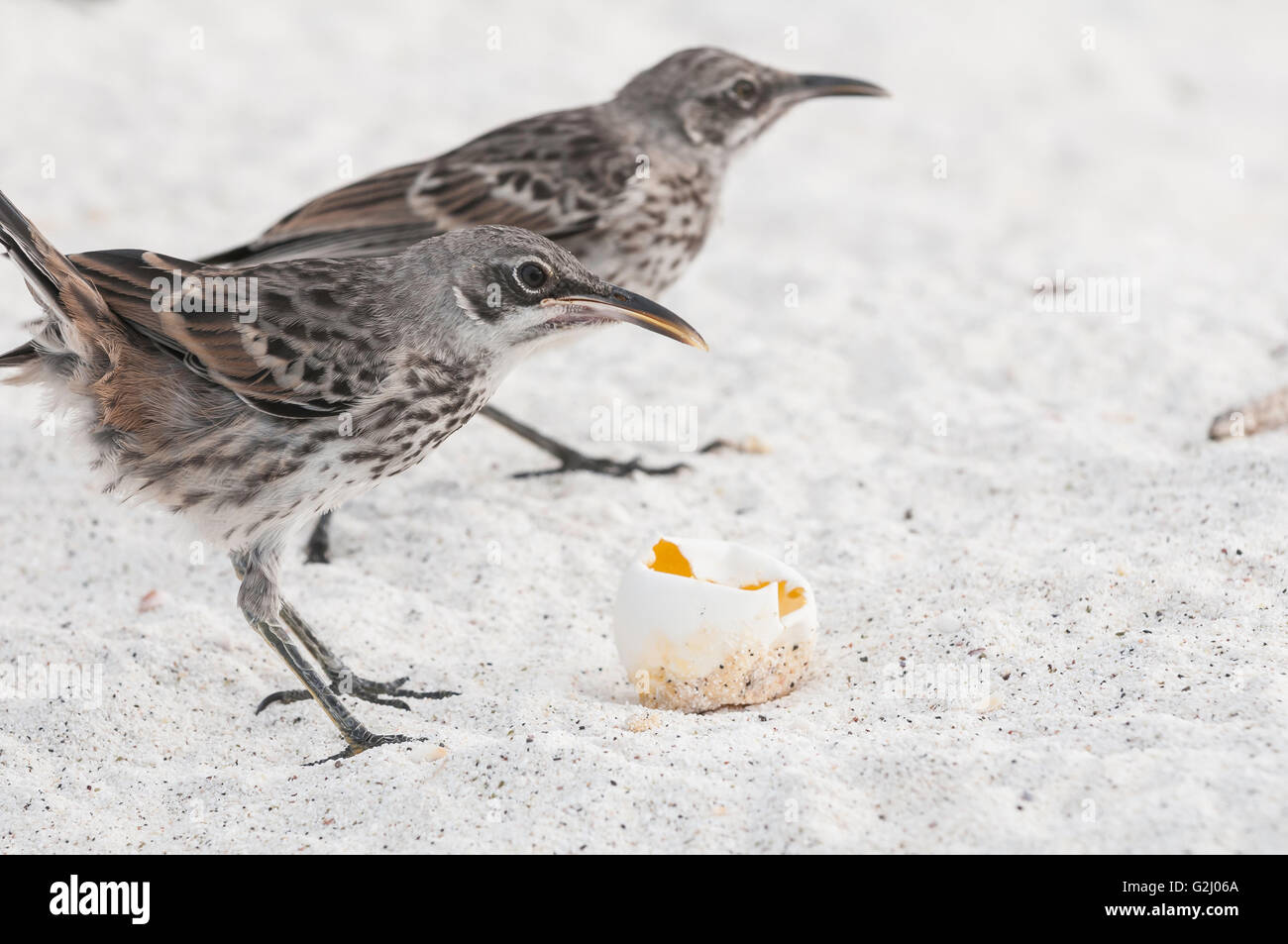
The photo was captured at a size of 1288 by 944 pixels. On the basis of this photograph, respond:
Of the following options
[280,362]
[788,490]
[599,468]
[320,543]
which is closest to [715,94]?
[599,468]

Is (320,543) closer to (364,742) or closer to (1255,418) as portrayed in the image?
(364,742)

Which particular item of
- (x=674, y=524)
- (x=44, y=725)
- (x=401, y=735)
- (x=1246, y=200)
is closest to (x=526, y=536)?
(x=674, y=524)

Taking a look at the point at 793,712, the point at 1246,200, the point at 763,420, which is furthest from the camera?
the point at 1246,200

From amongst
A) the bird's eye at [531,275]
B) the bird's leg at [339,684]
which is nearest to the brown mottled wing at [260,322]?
the bird's eye at [531,275]

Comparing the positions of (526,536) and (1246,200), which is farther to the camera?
(1246,200)

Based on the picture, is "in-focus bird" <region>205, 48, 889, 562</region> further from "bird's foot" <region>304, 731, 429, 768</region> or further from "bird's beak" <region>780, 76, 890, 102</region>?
"bird's foot" <region>304, 731, 429, 768</region>

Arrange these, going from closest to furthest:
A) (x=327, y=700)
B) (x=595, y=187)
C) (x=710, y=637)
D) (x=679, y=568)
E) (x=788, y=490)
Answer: (x=710, y=637) → (x=327, y=700) → (x=679, y=568) → (x=788, y=490) → (x=595, y=187)
